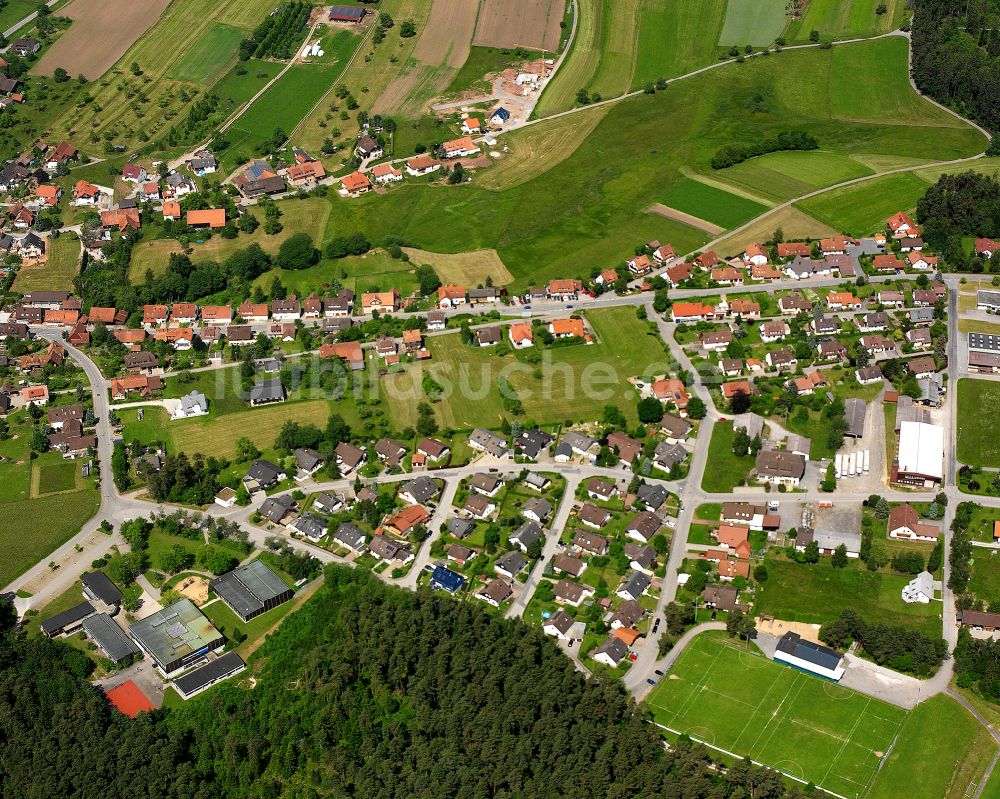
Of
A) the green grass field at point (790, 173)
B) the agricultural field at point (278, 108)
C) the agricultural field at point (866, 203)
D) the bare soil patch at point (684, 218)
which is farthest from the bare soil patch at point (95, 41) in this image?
the agricultural field at point (866, 203)

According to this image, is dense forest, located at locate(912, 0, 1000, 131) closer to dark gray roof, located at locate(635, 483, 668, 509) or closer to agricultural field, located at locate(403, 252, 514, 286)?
agricultural field, located at locate(403, 252, 514, 286)

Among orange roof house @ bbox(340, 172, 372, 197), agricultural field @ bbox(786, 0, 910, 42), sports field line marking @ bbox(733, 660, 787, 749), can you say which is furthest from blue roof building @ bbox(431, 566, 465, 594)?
agricultural field @ bbox(786, 0, 910, 42)

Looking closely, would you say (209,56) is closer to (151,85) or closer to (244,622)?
(151,85)

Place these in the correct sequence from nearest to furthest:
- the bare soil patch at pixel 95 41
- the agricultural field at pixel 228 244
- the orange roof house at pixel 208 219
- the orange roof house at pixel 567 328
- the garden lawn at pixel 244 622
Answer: the garden lawn at pixel 244 622 < the orange roof house at pixel 567 328 < the agricultural field at pixel 228 244 < the orange roof house at pixel 208 219 < the bare soil patch at pixel 95 41

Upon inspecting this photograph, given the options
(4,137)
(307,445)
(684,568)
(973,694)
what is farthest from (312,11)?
(973,694)

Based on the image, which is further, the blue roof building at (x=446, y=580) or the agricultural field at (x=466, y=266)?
the agricultural field at (x=466, y=266)

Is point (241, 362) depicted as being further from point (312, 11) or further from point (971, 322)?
point (312, 11)

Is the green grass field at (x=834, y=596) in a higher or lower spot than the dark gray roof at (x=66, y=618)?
higher

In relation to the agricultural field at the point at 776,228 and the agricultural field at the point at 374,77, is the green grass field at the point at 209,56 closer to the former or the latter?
the agricultural field at the point at 374,77

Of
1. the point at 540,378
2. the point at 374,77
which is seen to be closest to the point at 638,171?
the point at 540,378
